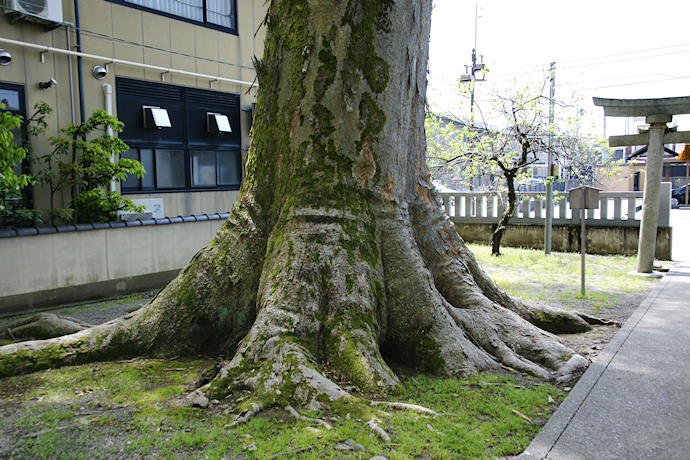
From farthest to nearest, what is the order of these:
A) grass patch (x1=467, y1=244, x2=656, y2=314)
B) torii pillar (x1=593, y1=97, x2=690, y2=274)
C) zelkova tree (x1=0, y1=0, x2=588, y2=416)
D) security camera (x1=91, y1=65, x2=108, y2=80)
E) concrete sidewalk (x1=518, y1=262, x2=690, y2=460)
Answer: torii pillar (x1=593, y1=97, x2=690, y2=274), security camera (x1=91, y1=65, x2=108, y2=80), grass patch (x1=467, y1=244, x2=656, y2=314), zelkova tree (x1=0, y1=0, x2=588, y2=416), concrete sidewalk (x1=518, y1=262, x2=690, y2=460)

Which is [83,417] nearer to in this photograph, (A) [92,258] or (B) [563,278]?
(A) [92,258]

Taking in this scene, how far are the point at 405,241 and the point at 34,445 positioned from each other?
10.6 feet

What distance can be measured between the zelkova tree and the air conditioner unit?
5.73m

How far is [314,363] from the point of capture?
3.80 metres

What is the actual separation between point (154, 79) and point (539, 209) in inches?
431

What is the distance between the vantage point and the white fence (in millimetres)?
13508

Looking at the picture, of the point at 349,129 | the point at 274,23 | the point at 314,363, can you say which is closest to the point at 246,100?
the point at 274,23

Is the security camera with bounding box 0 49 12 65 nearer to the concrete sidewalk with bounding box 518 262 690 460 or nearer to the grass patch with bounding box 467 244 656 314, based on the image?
the grass patch with bounding box 467 244 656 314

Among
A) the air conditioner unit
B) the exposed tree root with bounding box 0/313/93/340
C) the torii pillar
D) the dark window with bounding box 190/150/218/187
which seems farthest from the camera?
the dark window with bounding box 190/150/218/187

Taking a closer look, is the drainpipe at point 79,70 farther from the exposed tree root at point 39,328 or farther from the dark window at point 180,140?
the exposed tree root at point 39,328

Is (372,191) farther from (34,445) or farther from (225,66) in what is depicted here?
(225,66)

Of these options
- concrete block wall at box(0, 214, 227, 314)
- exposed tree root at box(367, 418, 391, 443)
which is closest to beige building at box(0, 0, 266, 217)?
concrete block wall at box(0, 214, 227, 314)

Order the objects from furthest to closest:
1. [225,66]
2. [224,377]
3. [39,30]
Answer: [225,66] < [39,30] < [224,377]

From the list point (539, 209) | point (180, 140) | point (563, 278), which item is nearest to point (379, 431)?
point (563, 278)
